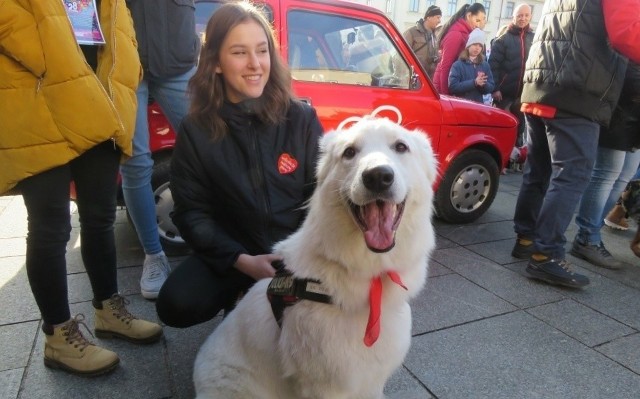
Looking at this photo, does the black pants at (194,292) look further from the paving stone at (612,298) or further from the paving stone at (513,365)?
the paving stone at (612,298)

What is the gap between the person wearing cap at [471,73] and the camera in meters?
6.18

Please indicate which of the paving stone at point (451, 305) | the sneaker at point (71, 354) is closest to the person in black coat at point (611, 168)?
the paving stone at point (451, 305)

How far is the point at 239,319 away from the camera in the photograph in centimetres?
180

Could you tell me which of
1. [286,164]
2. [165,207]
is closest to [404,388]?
[286,164]

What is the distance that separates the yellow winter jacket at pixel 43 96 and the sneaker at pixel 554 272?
3186 millimetres

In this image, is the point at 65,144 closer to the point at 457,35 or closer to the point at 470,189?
the point at 470,189

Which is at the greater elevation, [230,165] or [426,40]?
[426,40]

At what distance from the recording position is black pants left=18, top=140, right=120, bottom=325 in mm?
1849

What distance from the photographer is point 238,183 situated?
6.75 feet

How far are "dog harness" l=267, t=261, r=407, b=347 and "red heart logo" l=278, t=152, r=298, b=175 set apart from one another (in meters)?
0.63

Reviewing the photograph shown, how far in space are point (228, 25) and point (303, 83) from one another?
1399 millimetres

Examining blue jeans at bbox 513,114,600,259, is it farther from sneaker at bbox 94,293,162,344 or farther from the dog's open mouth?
sneaker at bbox 94,293,162,344

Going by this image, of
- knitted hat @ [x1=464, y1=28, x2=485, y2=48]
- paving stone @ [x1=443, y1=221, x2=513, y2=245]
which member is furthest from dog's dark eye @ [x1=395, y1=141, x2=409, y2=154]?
knitted hat @ [x1=464, y1=28, x2=485, y2=48]

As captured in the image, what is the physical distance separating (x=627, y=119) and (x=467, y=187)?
161cm
